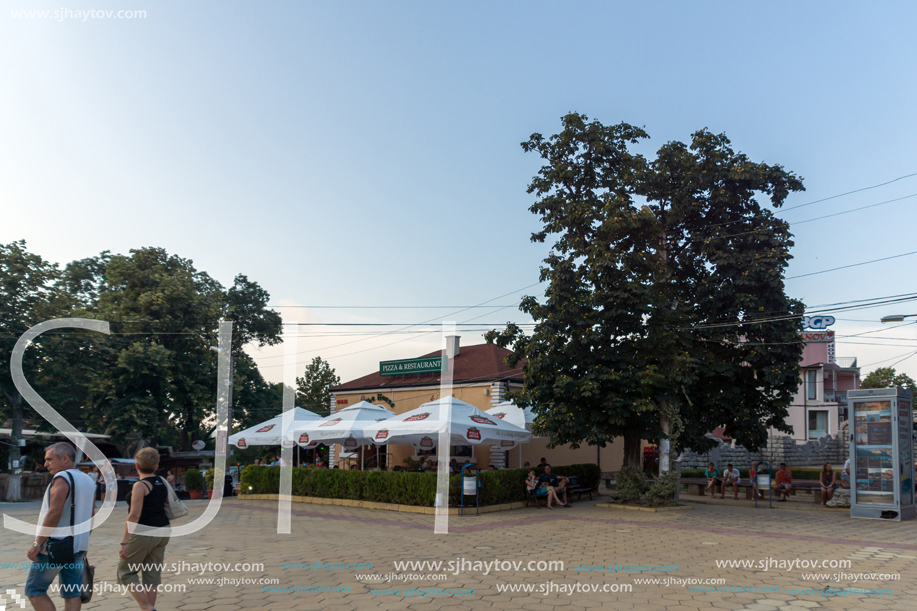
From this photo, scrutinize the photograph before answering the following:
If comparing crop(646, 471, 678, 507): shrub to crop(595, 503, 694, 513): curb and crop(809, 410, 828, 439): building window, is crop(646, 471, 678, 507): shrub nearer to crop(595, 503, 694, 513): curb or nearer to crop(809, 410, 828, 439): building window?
crop(595, 503, 694, 513): curb

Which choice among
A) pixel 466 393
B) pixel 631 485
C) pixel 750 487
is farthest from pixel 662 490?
pixel 466 393

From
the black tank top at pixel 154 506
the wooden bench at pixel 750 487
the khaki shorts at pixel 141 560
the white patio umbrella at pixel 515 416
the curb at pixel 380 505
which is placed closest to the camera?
the khaki shorts at pixel 141 560

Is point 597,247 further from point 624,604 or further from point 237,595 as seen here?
point 237,595

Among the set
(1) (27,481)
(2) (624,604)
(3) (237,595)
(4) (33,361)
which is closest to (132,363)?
(4) (33,361)

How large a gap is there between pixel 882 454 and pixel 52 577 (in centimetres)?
1660

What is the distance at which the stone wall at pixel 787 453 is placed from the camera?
38.8 meters

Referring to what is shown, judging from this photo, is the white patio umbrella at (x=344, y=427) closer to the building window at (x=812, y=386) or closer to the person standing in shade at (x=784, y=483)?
the person standing in shade at (x=784, y=483)

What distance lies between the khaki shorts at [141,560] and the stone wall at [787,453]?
1361 inches

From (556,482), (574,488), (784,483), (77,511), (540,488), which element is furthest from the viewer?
(574,488)

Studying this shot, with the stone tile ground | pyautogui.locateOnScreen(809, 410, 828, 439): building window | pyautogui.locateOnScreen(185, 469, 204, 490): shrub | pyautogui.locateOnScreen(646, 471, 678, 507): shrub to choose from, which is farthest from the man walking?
pyautogui.locateOnScreen(809, 410, 828, 439): building window

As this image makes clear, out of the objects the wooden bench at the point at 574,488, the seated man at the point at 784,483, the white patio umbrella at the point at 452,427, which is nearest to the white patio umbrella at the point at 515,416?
the white patio umbrella at the point at 452,427

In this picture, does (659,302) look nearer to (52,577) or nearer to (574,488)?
(574,488)

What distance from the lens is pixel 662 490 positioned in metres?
17.4

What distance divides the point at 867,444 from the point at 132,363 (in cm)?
2587
